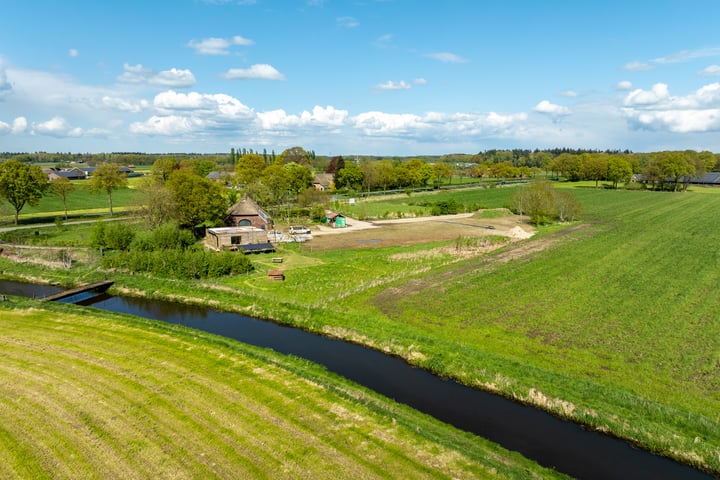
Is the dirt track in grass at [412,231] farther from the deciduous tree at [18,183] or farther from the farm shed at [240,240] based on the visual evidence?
the deciduous tree at [18,183]

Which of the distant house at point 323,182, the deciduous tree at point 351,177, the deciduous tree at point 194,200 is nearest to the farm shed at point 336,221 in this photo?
the deciduous tree at point 194,200

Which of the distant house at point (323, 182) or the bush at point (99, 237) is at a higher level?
the distant house at point (323, 182)

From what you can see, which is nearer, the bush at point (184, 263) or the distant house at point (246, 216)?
the bush at point (184, 263)

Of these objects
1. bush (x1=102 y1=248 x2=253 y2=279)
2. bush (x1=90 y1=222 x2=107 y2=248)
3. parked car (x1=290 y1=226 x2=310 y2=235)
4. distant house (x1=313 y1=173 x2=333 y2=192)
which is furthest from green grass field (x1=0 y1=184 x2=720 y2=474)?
distant house (x1=313 y1=173 x2=333 y2=192)

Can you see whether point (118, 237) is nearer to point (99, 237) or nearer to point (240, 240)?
point (99, 237)

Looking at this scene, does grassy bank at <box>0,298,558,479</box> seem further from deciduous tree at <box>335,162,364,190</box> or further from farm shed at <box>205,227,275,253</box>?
deciduous tree at <box>335,162,364,190</box>

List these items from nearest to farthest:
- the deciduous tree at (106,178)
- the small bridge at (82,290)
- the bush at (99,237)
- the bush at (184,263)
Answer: the small bridge at (82,290)
the bush at (184,263)
the bush at (99,237)
the deciduous tree at (106,178)
